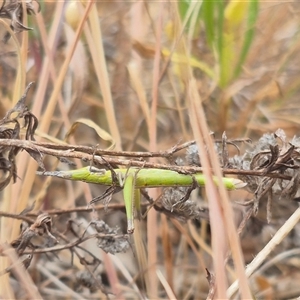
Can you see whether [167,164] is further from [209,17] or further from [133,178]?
[209,17]

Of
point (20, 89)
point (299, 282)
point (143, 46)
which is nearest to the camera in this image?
point (20, 89)

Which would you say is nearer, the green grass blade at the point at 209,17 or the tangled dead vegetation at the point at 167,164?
the tangled dead vegetation at the point at 167,164

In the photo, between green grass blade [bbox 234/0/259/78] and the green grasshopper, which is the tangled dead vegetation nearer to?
the green grasshopper

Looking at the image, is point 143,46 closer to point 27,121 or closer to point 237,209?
point 237,209

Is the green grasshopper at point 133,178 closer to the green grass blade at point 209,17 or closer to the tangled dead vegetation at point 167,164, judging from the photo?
the tangled dead vegetation at point 167,164

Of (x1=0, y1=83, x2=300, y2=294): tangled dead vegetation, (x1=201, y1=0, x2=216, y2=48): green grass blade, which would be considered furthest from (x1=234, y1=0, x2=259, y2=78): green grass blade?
(x1=0, y1=83, x2=300, y2=294): tangled dead vegetation

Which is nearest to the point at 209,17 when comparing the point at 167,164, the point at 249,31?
the point at 249,31

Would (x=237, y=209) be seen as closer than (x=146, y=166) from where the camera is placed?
No

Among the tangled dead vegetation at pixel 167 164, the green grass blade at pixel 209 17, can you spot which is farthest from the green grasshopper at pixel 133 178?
the green grass blade at pixel 209 17

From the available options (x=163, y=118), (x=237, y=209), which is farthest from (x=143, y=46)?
(x=237, y=209)
